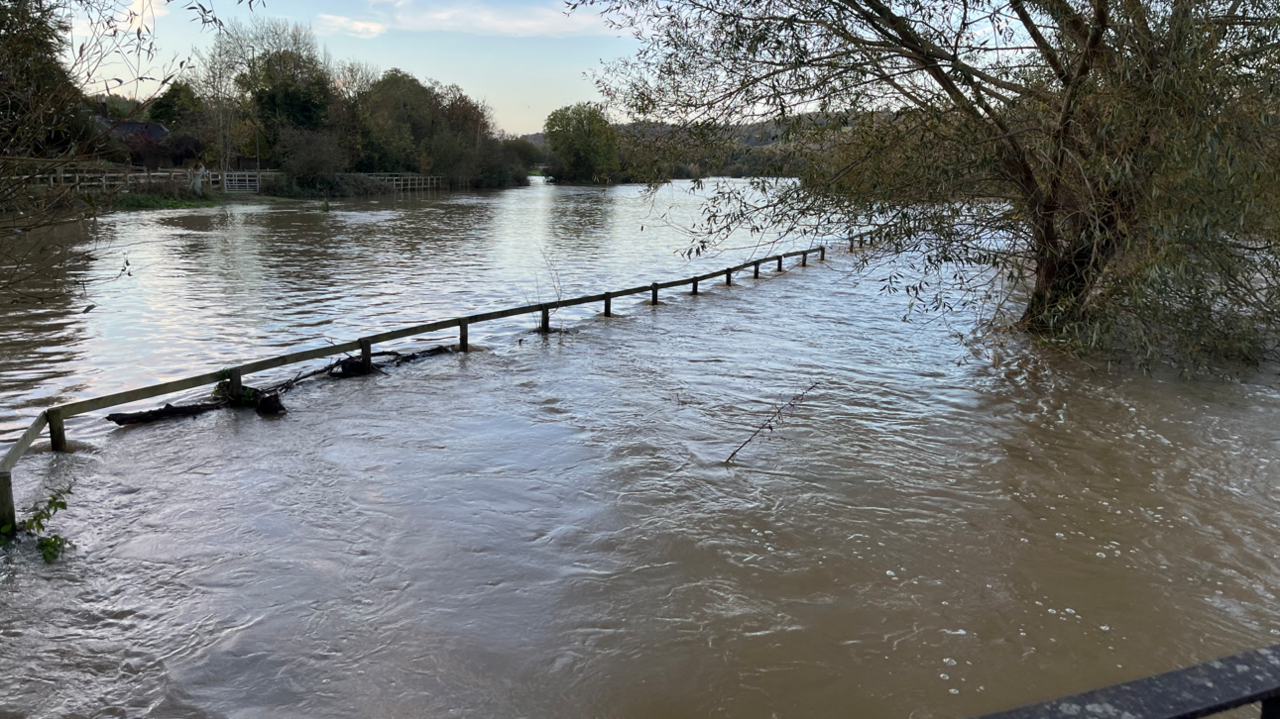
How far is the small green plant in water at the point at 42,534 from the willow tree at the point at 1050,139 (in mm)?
8034

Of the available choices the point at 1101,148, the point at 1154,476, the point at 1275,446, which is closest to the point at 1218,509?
the point at 1154,476

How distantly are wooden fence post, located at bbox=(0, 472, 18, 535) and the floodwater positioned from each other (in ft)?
1.23

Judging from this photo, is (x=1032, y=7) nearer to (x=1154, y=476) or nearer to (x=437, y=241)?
(x=1154, y=476)

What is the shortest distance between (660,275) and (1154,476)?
54.2 feet

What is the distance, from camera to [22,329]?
44.3 ft

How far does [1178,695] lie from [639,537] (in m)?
5.02

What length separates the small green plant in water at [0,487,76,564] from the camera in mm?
5652

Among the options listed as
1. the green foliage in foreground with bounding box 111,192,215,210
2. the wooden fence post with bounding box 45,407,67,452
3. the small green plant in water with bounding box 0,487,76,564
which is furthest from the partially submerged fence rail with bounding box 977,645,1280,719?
the green foliage in foreground with bounding box 111,192,215,210

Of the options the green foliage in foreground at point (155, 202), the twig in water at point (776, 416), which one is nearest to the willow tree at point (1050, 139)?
the twig in water at point (776, 416)

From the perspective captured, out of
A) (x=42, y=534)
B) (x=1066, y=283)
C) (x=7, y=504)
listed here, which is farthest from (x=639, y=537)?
(x=1066, y=283)

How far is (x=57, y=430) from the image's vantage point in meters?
7.83

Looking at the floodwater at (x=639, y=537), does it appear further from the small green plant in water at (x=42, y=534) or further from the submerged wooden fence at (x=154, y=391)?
the submerged wooden fence at (x=154, y=391)

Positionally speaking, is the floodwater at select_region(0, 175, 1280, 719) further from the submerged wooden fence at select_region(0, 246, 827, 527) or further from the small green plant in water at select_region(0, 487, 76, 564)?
the submerged wooden fence at select_region(0, 246, 827, 527)

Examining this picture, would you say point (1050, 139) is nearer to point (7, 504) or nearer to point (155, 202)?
point (7, 504)
